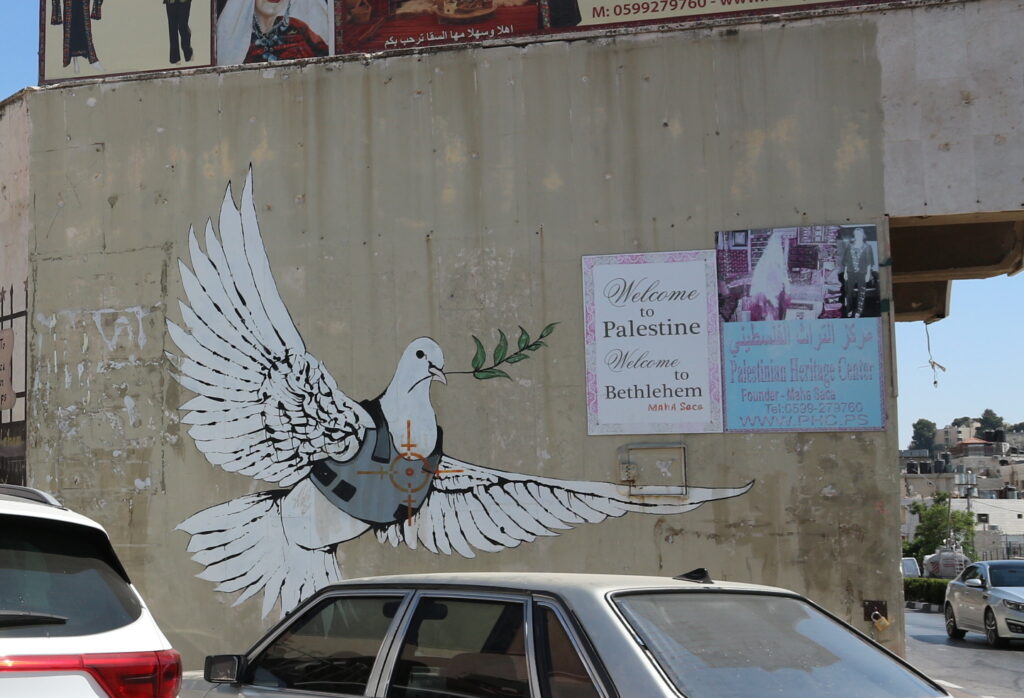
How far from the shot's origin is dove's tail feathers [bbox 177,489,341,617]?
38.2ft

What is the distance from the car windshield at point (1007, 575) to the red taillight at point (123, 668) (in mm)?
16146

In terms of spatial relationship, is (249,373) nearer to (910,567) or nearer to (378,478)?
(378,478)

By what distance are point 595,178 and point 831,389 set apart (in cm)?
303

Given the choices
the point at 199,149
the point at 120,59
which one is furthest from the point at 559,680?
the point at 120,59

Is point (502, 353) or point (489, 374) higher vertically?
point (502, 353)

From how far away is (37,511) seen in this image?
403 cm

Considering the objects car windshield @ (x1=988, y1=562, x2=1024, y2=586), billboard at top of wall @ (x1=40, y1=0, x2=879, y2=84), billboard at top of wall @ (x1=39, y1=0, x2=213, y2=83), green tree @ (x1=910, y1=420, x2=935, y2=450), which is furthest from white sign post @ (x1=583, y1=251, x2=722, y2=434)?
green tree @ (x1=910, y1=420, x2=935, y2=450)

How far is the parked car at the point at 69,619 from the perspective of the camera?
3.62m

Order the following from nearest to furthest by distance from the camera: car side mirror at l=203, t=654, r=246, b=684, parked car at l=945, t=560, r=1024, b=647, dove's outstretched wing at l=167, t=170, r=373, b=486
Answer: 1. car side mirror at l=203, t=654, r=246, b=684
2. dove's outstretched wing at l=167, t=170, r=373, b=486
3. parked car at l=945, t=560, r=1024, b=647

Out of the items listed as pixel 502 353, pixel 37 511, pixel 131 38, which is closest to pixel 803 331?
pixel 502 353

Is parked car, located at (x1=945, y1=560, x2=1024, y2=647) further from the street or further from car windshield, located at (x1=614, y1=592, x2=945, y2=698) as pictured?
car windshield, located at (x1=614, y1=592, x2=945, y2=698)

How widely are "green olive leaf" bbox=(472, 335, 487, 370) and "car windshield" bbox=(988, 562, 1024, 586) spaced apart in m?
10.2

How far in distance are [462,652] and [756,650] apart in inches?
43.7

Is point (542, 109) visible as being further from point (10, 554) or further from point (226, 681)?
point (10, 554)
